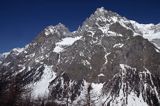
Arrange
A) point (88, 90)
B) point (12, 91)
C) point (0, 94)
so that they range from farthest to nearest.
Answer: point (0, 94)
point (12, 91)
point (88, 90)

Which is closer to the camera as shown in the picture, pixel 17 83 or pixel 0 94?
pixel 17 83

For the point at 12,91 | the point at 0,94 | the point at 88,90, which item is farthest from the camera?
the point at 0,94

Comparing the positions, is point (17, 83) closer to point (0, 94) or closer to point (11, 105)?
point (11, 105)

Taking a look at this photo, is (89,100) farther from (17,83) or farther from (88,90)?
(17,83)

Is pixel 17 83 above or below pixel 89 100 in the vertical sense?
above

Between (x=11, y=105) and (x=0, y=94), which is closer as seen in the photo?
(x=11, y=105)

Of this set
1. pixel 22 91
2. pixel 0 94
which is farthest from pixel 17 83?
pixel 0 94

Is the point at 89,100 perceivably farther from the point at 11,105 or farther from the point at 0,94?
the point at 0,94

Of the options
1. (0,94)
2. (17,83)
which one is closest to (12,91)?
(17,83)
